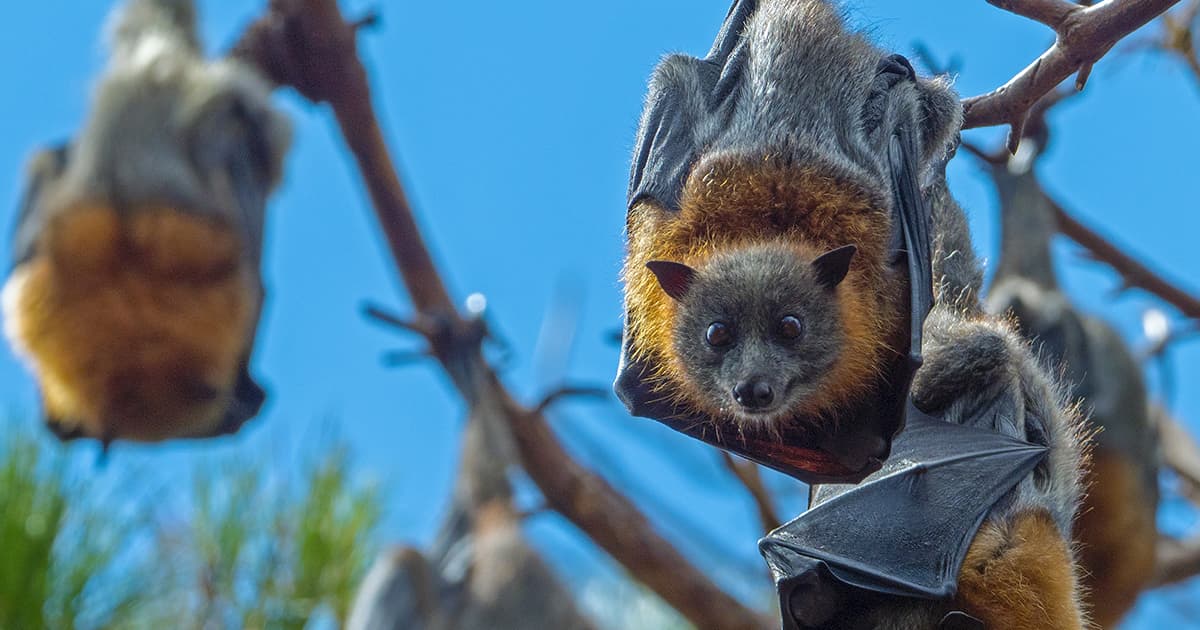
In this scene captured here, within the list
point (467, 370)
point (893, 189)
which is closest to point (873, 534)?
point (893, 189)

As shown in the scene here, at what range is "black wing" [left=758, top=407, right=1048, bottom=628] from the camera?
3752 mm

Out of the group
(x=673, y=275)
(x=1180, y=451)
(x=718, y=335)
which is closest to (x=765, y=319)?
(x=718, y=335)

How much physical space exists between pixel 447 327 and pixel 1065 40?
5.69 m

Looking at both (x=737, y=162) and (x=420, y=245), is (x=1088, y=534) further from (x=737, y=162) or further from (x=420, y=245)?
(x=737, y=162)

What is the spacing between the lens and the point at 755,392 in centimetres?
320

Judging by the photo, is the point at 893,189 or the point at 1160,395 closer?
the point at 893,189

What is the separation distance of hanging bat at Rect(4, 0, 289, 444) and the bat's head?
22.2ft

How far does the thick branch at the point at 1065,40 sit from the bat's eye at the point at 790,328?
2.59 feet

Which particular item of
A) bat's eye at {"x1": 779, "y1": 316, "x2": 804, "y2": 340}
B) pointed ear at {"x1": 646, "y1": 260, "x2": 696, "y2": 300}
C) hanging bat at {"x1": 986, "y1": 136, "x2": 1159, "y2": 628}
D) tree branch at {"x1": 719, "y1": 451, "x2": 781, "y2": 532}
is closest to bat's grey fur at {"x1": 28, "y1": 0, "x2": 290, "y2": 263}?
tree branch at {"x1": 719, "y1": 451, "x2": 781, "y2": 532}

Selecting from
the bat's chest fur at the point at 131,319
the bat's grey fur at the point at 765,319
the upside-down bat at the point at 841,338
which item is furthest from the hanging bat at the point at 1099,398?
the bat's chest fur at the point at 131,319

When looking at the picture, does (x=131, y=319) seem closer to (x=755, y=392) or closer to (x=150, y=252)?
(x=150, y=252)

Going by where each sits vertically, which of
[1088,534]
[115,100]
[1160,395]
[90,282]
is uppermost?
[115,100]

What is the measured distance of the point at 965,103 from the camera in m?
3.67

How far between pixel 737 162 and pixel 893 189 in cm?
42
